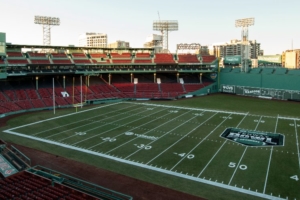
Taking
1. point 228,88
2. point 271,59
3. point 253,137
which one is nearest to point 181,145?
point 253,137

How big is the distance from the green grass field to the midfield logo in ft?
2.40

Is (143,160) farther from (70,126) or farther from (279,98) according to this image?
(279,98)

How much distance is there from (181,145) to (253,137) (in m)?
6.94

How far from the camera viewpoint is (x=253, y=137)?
960 inches

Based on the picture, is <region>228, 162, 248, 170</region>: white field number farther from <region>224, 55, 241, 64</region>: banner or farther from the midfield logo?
<region>224, 55, 241, 64</region>: banner

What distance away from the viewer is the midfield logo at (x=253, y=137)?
2288cm

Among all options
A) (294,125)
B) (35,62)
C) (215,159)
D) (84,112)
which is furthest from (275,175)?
(35,62)

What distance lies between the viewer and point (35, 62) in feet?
157

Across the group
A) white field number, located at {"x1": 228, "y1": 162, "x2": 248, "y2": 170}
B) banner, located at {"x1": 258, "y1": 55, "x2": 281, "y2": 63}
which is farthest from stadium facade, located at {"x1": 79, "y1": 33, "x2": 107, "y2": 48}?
white field number, located at {"x1": 228, "y1": 162, "x2": 248, "y2": 170}

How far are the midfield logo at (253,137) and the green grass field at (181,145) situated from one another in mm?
731

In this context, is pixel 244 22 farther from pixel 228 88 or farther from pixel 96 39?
pixel 96 39

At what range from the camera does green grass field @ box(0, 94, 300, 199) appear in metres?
16.1

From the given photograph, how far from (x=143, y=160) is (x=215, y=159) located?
5.20 meters

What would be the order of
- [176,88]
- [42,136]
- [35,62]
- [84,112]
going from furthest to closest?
[176,88] → [35,62] → [84,112] → [42,136]
